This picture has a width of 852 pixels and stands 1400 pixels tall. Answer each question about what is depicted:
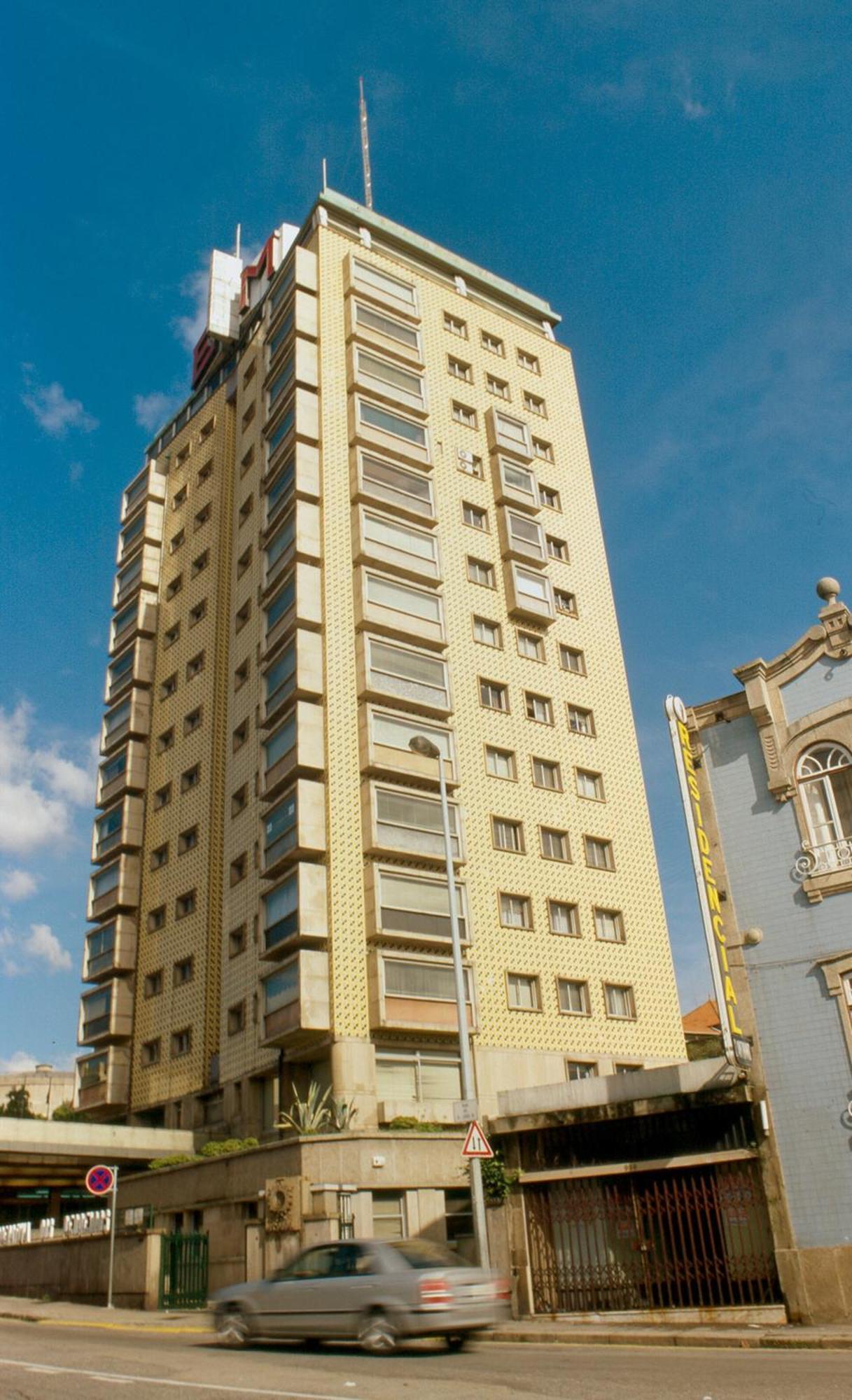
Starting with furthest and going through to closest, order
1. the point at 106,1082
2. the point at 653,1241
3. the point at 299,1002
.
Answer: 1. the point at 106,1082
2. the point at 299,1002
3. the point at 653,1241

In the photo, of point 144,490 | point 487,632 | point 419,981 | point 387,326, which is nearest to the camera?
point 419,981

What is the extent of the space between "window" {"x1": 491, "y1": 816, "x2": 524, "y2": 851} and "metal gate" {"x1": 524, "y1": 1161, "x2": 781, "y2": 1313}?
18333mm

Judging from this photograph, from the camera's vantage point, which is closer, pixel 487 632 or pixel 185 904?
pixel 185 904

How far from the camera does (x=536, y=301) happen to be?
201ft

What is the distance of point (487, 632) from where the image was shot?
4606 centimetres

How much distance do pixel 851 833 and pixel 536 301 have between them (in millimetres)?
47154

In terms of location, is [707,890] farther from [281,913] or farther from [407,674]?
[407,674]

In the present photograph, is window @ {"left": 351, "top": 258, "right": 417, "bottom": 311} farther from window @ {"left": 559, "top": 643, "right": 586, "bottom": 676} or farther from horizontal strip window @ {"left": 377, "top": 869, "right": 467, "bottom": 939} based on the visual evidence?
horizontal strip window @ {"left": 377, "top": 869, "right": 467, "bottom": 939}

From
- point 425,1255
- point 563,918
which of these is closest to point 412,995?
point 563,918

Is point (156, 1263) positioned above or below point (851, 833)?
below

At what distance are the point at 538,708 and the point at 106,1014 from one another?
22.6 metres

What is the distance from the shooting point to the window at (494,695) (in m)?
43.9

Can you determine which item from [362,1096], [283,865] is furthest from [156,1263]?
[283,865]

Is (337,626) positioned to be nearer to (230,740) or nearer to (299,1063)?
(230,740)
